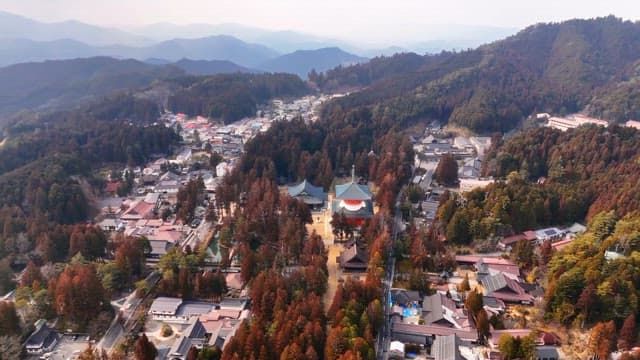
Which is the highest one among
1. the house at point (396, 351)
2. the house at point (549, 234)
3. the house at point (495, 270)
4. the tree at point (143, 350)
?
the tree at point (143, 350)

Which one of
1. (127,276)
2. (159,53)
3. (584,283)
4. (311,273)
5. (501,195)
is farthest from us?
(159,53)

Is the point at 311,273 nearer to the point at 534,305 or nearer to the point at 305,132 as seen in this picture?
the point at 534,305

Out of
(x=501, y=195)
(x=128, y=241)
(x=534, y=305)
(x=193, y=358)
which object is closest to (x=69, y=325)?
(x=128, y=241)

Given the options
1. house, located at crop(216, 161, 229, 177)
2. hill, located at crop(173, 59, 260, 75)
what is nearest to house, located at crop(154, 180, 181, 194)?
house, located at crop(216, 161, 229, 177)

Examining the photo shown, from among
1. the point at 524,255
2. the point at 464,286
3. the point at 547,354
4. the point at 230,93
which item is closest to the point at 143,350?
the point at 464,286

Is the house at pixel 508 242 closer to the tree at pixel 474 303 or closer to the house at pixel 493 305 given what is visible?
the house at pixel 493 305

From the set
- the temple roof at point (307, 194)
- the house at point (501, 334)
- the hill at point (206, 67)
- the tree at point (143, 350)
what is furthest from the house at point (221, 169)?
the hill at point (206, 67)

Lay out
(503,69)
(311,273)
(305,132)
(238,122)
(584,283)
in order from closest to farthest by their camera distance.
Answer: (584,283)
(311,273)
(305,132)
(238,122)
(503,69)
